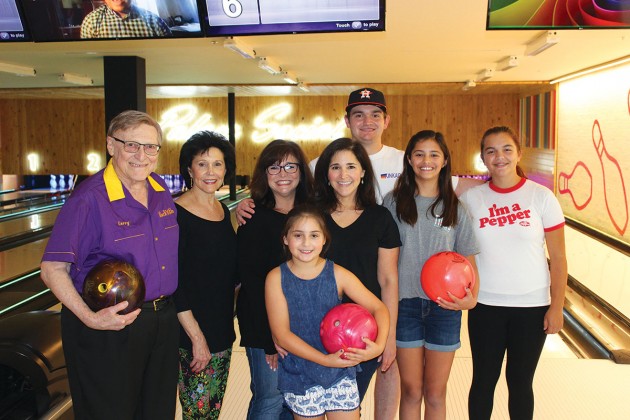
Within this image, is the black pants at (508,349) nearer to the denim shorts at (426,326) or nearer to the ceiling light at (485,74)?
the denim shorts at (426,326)

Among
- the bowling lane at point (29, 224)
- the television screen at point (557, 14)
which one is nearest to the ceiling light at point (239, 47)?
the television screen at point (557, 14)

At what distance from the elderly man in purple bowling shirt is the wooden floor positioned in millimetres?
1087

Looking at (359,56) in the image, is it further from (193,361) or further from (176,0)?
(193,361)

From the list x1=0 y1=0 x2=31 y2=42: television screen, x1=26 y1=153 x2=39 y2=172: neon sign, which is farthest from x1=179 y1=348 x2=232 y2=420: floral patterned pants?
x1=26 y1=153 x2=39 y2=172: neon sign

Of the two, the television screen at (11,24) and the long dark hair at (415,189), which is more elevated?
the television screen at (11,24)

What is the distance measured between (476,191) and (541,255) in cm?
34

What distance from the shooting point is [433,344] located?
205 cm

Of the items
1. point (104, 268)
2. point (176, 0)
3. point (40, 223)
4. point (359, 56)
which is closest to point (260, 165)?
point (104, 268)

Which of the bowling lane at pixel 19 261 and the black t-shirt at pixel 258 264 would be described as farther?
the bowling lane at pixel 19 261

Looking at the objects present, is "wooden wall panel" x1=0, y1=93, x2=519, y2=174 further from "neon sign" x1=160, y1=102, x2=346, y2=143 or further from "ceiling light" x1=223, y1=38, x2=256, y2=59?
"ceiling light" x1=223, y1=38, x2=256, y2=59

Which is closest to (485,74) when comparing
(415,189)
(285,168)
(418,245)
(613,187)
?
(613,187)

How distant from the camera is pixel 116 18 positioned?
137 inches

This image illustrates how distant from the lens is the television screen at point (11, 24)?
3.52 metres

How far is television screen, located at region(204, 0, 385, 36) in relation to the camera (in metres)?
3.16
